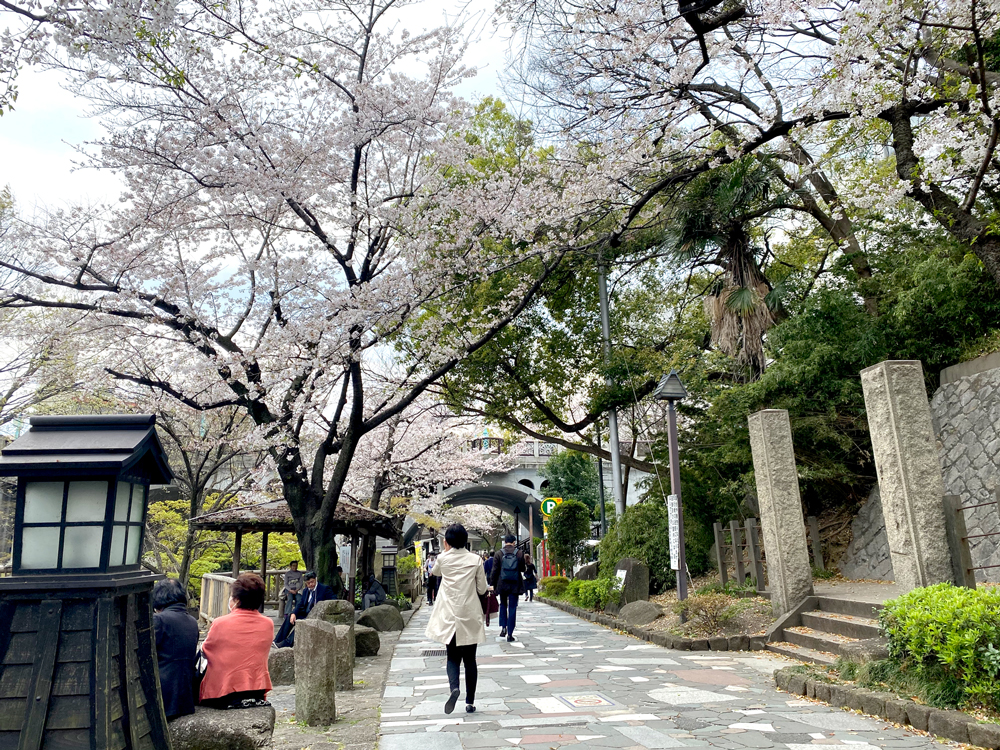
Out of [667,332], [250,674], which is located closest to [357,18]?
[250,674]

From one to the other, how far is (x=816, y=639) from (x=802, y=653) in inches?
10.9

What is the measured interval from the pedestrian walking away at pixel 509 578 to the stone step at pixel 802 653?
3.80 m

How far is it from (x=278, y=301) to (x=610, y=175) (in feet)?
19.2

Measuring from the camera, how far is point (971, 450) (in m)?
10.6

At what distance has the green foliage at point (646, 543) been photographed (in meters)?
14.4

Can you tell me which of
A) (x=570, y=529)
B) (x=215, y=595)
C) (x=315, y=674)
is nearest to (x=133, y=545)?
(x=315, y=674)

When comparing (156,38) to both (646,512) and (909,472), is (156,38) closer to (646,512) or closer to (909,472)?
(909,472)

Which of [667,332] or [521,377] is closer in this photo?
[521,377]

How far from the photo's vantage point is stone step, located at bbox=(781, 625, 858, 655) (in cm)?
755

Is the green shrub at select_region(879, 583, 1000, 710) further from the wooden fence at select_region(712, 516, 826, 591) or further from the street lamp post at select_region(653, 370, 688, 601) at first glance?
the street lamp post at select_region(653, 370, 688, 601)

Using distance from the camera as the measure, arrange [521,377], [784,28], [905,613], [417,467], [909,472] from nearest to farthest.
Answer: [905,613] < [909,472] < [784,28] < [521,377] < [417,467]

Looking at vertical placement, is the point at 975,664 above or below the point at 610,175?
below

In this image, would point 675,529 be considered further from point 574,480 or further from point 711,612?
point 574,480

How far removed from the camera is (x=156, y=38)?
5.67 m
